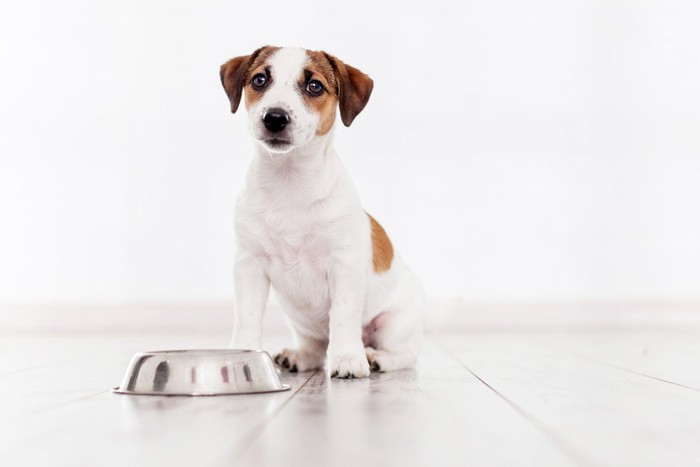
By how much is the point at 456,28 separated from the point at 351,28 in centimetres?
67

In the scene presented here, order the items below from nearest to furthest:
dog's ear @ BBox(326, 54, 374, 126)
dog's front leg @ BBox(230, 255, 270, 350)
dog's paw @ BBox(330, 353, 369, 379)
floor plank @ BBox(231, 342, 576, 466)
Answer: floor plank @ BBox(231, 342, 576, 466) < dog's paw @ BBox(330, 353, 369, 379) < dog's front leg @ BBox(230, 255, 270, 350) < dog's ear @ BBox(326, 54, 374, 126)

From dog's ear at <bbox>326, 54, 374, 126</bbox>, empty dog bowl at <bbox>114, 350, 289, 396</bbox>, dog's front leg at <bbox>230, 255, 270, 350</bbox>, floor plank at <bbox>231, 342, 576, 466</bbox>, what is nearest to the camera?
floor plank at <bbox>231, 342, 576, 466</bbox>

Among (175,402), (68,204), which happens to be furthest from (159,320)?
(175,402)

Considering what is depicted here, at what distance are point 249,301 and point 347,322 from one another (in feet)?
0.95

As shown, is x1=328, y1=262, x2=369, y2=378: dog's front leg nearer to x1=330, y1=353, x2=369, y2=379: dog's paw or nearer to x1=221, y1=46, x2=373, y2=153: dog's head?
x1=330, y1=353, x2=369, y2=379: dog's paw

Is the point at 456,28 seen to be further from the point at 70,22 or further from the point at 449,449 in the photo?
the point at 449,449

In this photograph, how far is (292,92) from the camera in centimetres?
243

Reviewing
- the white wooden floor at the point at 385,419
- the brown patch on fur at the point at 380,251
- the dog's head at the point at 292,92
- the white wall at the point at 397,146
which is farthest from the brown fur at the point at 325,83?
the white wall at the point at 397,146

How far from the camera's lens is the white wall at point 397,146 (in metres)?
5.61

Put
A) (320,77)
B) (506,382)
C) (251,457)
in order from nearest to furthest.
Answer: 1. (251,457)
2. (506,382)
3. (320,77)

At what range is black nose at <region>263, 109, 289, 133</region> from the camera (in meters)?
2.32

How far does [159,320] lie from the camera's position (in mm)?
5641

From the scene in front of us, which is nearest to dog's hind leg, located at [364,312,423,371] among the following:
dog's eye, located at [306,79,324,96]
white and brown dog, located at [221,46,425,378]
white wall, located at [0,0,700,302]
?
white and brown dog, located at [221,46,425,378]

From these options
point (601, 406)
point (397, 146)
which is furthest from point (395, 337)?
point (397, 146)
